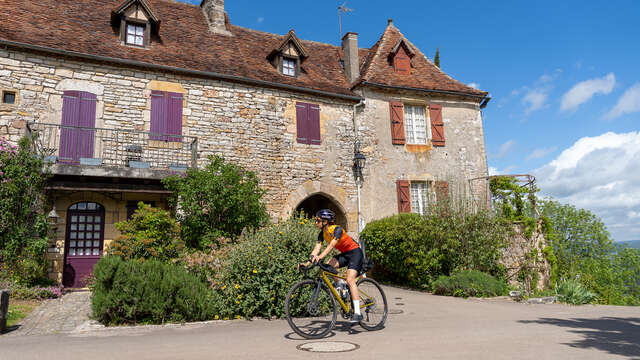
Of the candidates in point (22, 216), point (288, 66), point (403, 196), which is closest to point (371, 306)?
point (22, 216)

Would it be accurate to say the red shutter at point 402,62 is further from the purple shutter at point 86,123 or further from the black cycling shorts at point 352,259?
the black cycling shorts at point 352,259

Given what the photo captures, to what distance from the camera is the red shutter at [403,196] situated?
14.0 meters

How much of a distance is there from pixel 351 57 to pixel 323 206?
18.6ft

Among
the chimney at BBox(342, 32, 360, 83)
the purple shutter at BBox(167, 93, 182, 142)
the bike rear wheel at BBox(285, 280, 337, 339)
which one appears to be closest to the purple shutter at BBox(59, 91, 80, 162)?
the purple shutter at BBox(167, 93, 182, 142)

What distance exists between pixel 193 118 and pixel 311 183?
411cm

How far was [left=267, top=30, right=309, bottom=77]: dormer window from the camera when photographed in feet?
45.5

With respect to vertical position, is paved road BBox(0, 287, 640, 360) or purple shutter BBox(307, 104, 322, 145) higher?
purple shutter BBox(307, 104, 322, 145)

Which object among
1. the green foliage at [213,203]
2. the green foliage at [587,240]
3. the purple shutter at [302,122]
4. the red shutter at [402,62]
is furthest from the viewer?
the green foliage at [587,240]

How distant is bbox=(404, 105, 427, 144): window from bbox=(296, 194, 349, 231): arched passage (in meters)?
3.57

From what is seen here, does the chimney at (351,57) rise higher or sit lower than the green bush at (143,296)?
higher

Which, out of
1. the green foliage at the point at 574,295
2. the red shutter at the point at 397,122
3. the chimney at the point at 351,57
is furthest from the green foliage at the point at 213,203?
the green foliage at the point at 574,295

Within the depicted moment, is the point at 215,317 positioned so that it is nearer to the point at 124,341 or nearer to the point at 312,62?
the point at 124,341

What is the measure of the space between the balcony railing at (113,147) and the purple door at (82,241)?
1.30 meters

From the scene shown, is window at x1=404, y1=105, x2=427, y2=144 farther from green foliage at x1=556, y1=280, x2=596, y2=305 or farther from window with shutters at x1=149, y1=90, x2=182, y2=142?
window with shutters at x1=149, y1=90, x2=182, y2=142
